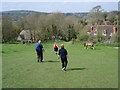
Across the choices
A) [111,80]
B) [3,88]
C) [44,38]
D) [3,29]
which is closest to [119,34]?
A: [44,38]

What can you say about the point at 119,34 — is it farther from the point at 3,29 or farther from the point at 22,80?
the point at 22,80

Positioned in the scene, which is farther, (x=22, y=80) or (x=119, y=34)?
(x=119, y=34)

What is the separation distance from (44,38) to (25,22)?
929cm

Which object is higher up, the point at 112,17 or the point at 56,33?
the point at 112,17

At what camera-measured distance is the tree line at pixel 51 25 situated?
228ft

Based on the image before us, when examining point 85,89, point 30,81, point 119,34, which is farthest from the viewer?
point 119,34

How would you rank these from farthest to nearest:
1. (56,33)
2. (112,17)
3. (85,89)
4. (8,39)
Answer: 1. (112,17)
2. (56,33)
3. (8,39)
4. (85,89)

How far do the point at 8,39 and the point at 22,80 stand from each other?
6364 centimetres

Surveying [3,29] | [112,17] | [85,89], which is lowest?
[85,89]

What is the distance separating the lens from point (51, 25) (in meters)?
77.6

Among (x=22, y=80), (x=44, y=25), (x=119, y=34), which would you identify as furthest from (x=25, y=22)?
(x=22, y=80)

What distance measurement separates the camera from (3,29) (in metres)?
67.1

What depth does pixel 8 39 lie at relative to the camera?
238 ft

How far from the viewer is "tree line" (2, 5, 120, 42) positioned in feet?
228
